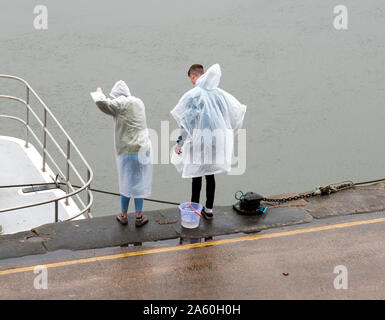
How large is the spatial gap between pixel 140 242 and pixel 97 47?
43.8 feet

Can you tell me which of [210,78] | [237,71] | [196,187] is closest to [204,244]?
[196,187]

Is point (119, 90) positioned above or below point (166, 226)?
above

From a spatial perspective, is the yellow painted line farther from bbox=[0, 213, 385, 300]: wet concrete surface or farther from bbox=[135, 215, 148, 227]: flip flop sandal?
bbox=[135, 215, 148, 227]: flip flop sandal

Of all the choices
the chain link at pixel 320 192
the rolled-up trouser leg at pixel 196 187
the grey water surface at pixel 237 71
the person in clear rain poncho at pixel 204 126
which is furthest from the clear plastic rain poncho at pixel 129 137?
the grey water surface at pixel 237 71

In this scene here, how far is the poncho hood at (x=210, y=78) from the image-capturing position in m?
5.62

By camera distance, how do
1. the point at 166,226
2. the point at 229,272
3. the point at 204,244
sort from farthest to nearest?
the point at 166,226, the point at 204,244, the point at 229,272

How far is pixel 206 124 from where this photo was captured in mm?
5730

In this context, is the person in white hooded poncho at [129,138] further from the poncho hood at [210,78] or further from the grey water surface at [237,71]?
the grey water surface at [237,71]

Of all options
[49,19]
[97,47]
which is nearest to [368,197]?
[97,47]

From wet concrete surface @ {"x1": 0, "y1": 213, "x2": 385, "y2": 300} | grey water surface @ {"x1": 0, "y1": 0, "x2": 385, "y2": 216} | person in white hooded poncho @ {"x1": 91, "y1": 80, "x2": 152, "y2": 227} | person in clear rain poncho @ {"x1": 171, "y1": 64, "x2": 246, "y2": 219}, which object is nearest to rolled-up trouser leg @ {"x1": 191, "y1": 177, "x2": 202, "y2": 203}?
person in clear rain poncho @ {"x1": 171, "y1": 64, "x2": 246, "y2": 219}

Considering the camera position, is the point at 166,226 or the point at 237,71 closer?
the point at 166,226

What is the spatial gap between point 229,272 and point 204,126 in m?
1.55

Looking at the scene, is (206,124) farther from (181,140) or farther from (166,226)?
(166,226)

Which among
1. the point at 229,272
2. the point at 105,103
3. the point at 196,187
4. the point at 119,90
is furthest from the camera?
the point at 196,187
